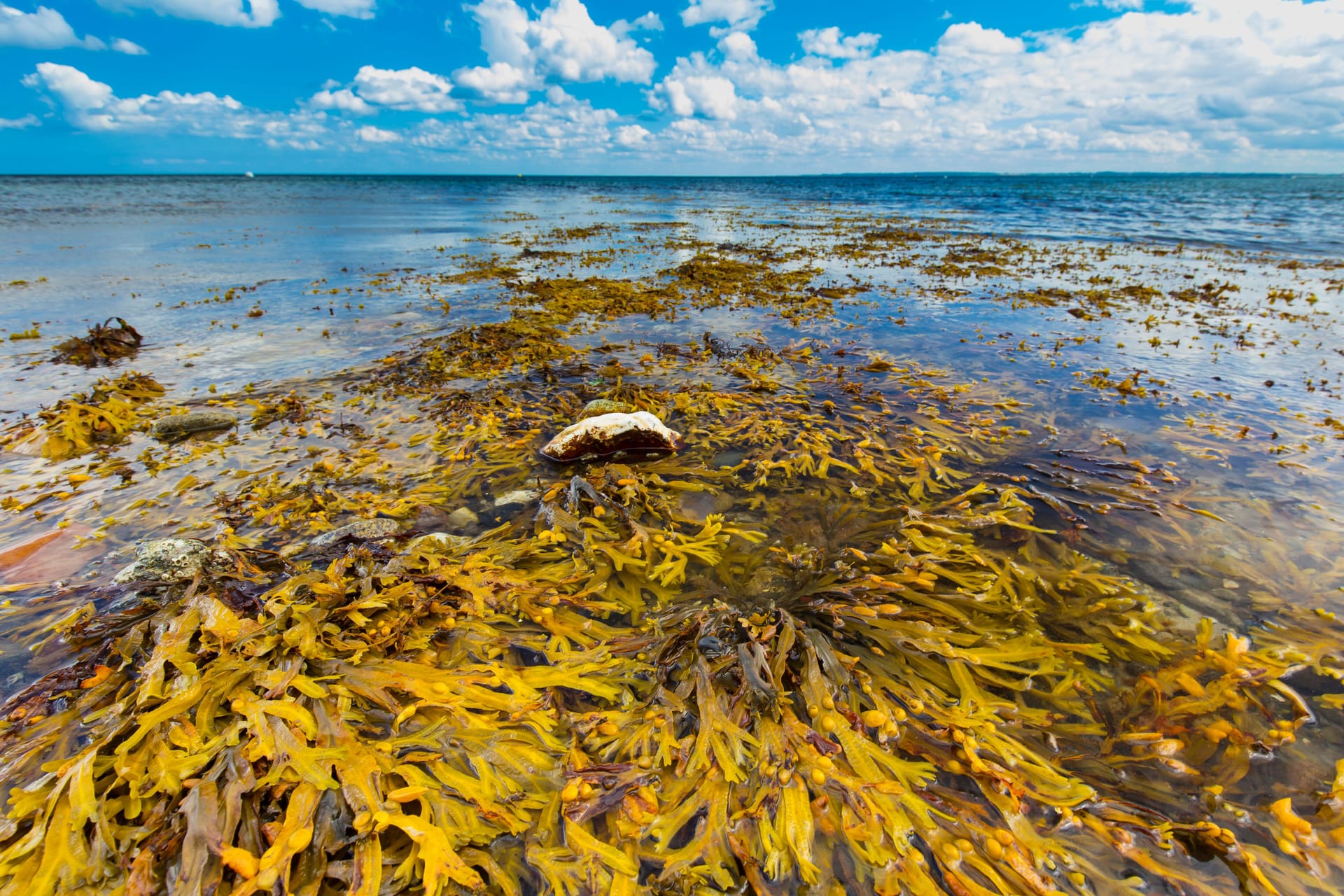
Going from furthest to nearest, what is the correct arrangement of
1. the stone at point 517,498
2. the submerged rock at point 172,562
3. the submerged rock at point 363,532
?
the stone at point 517,498 < the submerged rock at point 363,532 < the submerged rock at point 172,562

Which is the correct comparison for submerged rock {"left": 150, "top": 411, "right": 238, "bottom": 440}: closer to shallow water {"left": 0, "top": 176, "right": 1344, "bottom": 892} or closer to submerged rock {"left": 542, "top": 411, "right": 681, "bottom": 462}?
shallow water {"left": 0, "top": 176, "right": 1344, "bottom": 892}

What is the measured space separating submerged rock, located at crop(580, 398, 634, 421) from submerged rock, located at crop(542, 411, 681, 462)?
1.60 ft

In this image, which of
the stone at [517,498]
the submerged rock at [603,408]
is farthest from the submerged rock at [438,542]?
the submerged rock at [603,408]

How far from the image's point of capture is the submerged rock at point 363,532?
11.5 ft

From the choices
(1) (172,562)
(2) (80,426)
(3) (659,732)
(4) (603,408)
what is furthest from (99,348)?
(3) (659,732)

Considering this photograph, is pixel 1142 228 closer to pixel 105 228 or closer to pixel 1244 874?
pixel 1244 874

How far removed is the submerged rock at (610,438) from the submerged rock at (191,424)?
138 inches

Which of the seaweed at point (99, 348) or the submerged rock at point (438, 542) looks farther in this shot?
the seaweed at point (99, 348)

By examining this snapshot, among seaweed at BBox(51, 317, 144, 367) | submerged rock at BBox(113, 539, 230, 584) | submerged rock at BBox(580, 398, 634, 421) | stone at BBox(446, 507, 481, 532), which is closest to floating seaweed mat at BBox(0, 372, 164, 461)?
seaweed at BBox(51, 317, 144, 367)

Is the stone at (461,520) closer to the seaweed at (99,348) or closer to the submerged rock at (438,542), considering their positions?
the submerged rock at (438,542)

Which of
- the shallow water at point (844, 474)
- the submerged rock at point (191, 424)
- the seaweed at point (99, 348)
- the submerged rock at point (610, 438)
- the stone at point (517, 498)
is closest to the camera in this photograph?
the shallow water at point (844, 474)

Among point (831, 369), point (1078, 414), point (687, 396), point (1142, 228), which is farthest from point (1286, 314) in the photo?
point (1142, 228)

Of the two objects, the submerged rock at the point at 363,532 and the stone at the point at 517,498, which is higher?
the submerged rock at the point at 363,532

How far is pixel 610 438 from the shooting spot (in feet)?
15.5
